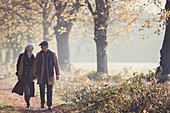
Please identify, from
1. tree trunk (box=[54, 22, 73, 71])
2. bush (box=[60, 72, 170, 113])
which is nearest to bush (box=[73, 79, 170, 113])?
bush (box=[60, 72, 170, 113])

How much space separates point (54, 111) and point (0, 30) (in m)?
17.7

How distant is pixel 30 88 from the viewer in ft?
31.4

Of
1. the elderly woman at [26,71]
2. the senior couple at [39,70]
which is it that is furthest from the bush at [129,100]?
the elderly woman at [26,71]

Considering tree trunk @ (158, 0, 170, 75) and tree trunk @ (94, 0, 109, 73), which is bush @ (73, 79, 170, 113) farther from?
tree trunk @ (94, 0, 109, 73)

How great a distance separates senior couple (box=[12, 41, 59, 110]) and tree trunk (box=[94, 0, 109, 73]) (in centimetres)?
736

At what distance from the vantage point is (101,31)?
1723 cm

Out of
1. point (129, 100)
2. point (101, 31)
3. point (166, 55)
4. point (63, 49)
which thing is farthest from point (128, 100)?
point (63, 49)

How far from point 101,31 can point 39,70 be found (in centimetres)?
879

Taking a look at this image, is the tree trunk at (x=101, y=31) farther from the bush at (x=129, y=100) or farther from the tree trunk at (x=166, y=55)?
the bush at (x=129, y=100)

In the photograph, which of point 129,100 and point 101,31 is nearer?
point 129,100

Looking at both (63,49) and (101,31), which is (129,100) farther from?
(63,49)

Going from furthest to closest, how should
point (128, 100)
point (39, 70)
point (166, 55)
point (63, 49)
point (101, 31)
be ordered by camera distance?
point (63, 49)
point (101, 31)
point (166, 55)
point (39, 70)
point (128, 100)

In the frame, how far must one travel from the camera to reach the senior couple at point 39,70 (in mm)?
9055

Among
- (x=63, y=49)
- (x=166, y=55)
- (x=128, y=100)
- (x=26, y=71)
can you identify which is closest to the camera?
(x=128, y=100)
